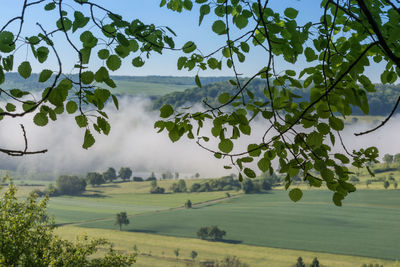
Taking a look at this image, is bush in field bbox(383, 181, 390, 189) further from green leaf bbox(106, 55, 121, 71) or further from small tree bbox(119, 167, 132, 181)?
green leaf bbox(106, 55, 121, 71)

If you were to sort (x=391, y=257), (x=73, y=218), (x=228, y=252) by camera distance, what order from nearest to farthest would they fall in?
(x=391, y=257) < (x=228, y=252) < (x=73, y=218)

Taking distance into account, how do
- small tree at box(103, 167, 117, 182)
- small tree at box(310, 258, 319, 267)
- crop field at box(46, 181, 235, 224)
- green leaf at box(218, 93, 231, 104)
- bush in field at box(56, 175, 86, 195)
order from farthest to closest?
small tree at box(103, 167, 117, 182)
bush in field at box(56, 175, 86, 195)
crop field at box(46, 181, 235, 224)
small tree at box(310, 258, 319, 267)
green leaf at box(218, 93, 231, 104)

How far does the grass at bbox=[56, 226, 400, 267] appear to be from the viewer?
64375 mm

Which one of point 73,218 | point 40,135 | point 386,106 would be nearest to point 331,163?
point 73,218

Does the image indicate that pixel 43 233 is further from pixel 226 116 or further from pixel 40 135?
pixel 40 135

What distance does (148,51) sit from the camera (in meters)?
2.65

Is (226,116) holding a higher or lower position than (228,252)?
higher

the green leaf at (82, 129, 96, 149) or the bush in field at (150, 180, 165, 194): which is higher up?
the green leaf at (82, 129, 96, 149)

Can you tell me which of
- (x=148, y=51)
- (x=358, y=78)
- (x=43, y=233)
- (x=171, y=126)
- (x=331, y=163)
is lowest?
(x=43, y=233)

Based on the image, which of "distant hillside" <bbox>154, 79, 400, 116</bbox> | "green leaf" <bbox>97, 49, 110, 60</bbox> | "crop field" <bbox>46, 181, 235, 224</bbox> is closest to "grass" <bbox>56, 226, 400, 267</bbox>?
"crop field" <bbox>46, 181, 235, 224</bbox>

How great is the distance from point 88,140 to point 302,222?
269 ft

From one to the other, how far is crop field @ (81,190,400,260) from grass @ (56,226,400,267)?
79.6 inches

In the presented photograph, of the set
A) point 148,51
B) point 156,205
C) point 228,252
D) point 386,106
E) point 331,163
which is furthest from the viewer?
point 386,106

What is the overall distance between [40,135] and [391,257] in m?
137
